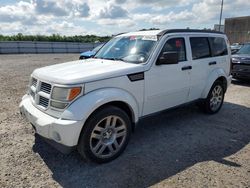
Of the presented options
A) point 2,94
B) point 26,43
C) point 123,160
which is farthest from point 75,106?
point 26,43

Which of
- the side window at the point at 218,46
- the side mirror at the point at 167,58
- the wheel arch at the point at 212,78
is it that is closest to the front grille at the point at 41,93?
the side mirror at the point at 167,58

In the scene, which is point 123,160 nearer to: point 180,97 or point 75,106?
point 75,106

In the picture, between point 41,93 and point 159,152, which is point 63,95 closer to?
point 41,93

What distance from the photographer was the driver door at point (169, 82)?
13.5 feet

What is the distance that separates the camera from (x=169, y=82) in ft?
14.5

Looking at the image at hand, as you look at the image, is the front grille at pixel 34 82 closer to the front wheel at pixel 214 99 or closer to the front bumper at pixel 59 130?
the front bumper at pixel 59 130

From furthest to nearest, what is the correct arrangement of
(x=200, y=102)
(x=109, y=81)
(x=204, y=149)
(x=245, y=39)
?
(x=245, y=39) < (x=200, y=102) < (x=204, y=149) < (x=109, y=81)

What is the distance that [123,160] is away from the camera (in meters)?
3.74

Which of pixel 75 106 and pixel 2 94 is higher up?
pixel 75 106

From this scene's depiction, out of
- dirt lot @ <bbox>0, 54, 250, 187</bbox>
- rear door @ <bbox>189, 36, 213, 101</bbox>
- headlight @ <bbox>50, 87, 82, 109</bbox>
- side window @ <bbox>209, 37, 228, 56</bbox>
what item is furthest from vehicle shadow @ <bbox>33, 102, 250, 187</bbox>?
side window @ <bbox>209, 37, 228, 56</bbox>

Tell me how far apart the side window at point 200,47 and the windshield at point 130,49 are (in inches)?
42.8

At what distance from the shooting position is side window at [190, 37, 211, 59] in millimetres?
5001

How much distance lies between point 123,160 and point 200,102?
260cm

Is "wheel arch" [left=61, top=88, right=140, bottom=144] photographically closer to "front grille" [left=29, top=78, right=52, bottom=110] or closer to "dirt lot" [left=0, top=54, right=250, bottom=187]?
"front grille" [left=29, top=78, right=52, bottom=110]
